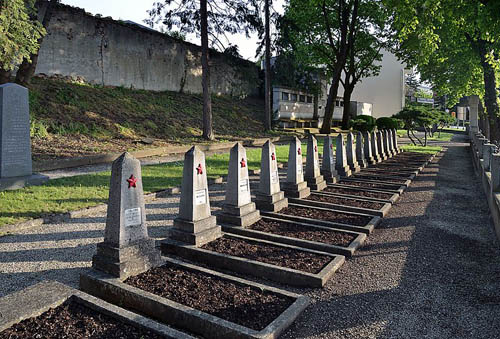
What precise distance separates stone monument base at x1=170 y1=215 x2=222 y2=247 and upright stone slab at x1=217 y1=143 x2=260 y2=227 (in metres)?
0.68

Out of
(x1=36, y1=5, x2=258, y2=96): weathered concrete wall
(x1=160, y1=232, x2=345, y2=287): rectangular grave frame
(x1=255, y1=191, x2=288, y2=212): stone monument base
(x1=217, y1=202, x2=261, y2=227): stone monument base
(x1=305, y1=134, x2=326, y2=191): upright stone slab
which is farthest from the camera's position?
(x1=36, y1=5, x2=258, y2=96): weathered concrete wall

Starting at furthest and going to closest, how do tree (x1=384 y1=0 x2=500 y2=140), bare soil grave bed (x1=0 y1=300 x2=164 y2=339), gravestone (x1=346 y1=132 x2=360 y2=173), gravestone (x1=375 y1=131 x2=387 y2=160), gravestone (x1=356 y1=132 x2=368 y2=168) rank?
gravestone (x1=375 y1=131 x2=387 y2=160)
gravestone (x1=356 y1=132 x2=368 y2=168)
gravestone (x1=346 y1=132 x2=360 y2=173)
tree (x1=384 y1=0 x2=500 y2=140)
bare soil grave bed (x1=0 y1=300 x2=164 y2=339)

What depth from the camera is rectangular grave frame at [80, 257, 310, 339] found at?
3000mm

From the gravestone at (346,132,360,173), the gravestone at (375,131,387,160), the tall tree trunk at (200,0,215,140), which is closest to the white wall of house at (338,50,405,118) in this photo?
the gravestone at (375,131,387,160)

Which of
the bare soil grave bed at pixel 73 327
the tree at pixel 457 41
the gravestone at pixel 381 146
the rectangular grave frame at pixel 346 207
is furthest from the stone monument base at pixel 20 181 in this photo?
the gravestone at pixel 381 146

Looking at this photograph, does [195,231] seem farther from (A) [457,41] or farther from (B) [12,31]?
(A) [457,41]

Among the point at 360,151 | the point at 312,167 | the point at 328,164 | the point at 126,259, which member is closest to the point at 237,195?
the point at 126,259

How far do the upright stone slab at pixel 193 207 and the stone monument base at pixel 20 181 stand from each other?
15.4ft

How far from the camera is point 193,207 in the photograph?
511 cm

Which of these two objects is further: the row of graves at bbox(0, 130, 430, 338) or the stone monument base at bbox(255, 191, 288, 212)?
the stone monument base at bbox(255, 191, 288, 212)

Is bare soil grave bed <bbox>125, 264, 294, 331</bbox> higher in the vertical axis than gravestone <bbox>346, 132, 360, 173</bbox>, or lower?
lower

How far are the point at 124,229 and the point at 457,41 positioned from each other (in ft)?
56.4

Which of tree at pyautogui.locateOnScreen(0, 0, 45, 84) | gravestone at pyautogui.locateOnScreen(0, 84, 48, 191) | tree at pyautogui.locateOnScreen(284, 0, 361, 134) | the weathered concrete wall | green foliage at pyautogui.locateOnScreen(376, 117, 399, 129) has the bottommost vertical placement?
gravestone at pyautogui.locateOnScreen(0, 84, 48, 191)

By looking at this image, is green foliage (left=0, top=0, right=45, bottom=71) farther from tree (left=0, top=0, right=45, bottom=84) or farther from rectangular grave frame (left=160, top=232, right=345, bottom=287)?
rectangular grave frame (left=160, top=232, right=345, bottom=287)
